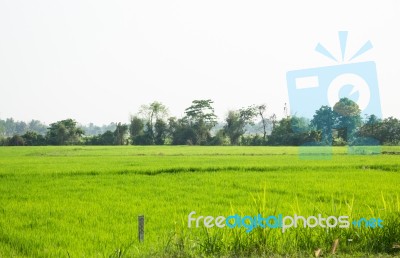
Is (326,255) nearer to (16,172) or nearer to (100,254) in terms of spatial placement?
(100,254)

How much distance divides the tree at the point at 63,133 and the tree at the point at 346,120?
2818cm

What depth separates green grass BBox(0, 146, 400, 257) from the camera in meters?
3.89

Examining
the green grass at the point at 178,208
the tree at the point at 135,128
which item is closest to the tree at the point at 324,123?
the tree at the point at 135,128

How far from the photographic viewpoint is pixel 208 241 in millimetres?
3748

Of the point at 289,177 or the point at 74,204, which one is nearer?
the point at 74,204

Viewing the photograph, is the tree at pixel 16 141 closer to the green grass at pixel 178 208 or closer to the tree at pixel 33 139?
the tree at pixel 33 139

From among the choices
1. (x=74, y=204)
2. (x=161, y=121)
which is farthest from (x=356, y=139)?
(x=74, y=204)

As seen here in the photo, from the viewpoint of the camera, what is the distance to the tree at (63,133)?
42.1 meters

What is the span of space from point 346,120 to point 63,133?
30.0m

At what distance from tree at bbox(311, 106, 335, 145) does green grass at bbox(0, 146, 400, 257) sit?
25.6m

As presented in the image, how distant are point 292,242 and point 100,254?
2034 mm

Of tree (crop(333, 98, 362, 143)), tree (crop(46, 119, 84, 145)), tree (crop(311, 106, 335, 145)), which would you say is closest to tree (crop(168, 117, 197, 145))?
tree (crop(46, 119, 84, 145))

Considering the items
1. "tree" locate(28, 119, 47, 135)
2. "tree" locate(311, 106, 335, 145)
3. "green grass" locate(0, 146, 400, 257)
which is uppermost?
"tree" locate(28, 119, 47, 135)

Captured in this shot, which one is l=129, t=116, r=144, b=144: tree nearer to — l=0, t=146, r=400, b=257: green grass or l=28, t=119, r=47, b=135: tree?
l=0, t=146, r=400, b=257: green grass
